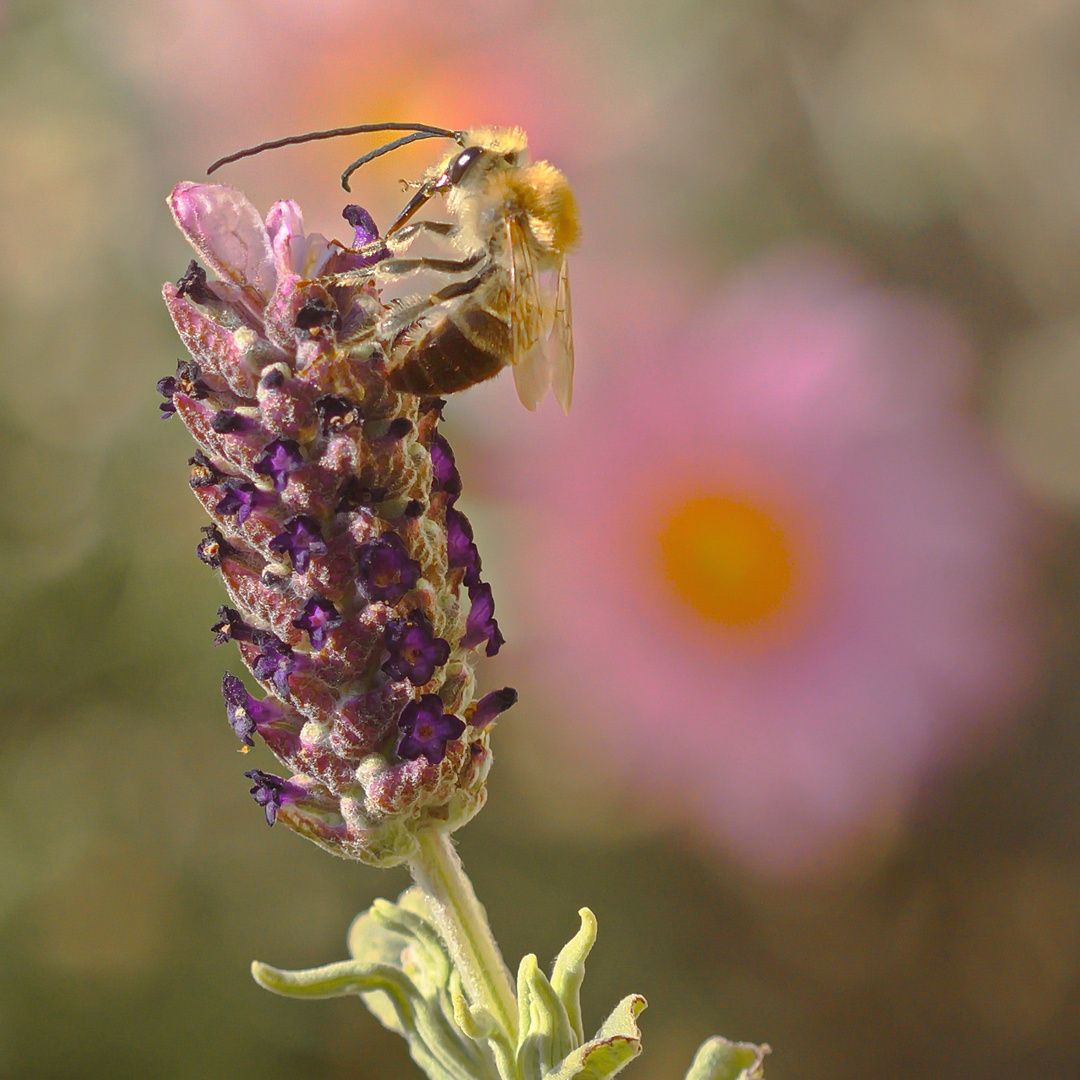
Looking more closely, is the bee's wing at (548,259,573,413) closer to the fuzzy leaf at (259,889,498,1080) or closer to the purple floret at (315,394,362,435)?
the purple floret at (315,394,362,435)

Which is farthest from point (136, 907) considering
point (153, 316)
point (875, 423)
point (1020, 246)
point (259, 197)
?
point (1020, 246)

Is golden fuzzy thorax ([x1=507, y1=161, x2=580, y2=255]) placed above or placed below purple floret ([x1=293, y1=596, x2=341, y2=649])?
above

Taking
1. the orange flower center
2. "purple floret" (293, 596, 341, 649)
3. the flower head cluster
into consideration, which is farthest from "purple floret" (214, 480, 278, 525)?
the orange flower center

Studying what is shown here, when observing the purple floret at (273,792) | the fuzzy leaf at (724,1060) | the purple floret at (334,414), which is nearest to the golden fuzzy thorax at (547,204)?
the purple floret at (334,414)

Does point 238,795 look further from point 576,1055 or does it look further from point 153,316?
point 576,1055

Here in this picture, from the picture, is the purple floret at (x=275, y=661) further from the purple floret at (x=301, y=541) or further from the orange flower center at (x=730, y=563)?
the orange flower center at (x=730, y=563)

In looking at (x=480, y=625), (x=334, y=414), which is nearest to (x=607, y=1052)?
(x=480, y=625)
